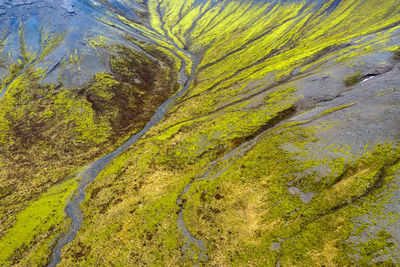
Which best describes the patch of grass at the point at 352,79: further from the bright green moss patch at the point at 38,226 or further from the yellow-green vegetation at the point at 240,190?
the bright green moss patch at the point at 38,226

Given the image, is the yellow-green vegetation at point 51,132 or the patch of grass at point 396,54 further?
the patch of grass at point 396,54

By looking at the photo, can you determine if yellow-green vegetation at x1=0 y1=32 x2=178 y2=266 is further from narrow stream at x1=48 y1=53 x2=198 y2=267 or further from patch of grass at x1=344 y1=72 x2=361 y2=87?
patch of grass at x1=344 y1=72 x2=361 y2=87

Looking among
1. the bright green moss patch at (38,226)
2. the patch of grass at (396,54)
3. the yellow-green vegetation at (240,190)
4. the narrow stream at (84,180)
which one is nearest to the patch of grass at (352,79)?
the yellow-green vegetation at (240,190)

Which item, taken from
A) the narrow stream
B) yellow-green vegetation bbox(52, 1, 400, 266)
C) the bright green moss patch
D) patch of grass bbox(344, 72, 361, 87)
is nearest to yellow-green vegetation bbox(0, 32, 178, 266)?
the bright green moss patch

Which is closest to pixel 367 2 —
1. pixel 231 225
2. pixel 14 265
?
pixel 231 225

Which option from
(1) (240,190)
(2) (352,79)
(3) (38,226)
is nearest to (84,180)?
(3) (38,226)

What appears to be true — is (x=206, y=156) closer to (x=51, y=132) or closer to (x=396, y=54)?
(x=51, y=132)
